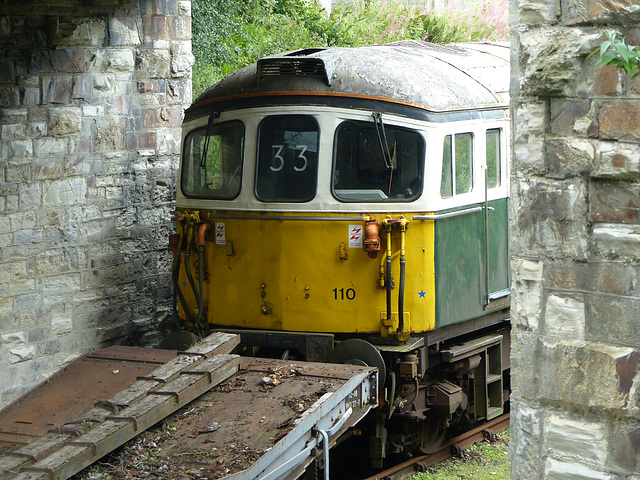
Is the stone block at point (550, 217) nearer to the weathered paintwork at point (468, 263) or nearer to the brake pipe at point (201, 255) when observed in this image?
the weathered paintwork at point (468, 263)

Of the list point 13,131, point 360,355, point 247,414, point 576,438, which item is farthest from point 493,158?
point 576,438

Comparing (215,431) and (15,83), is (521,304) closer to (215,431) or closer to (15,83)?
(215,431)

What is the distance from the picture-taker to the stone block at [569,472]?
2837 mm

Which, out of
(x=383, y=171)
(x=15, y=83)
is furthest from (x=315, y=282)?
(x=15, y=83)

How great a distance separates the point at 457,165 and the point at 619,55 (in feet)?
13.0

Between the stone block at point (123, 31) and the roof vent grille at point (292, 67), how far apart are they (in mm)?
2010

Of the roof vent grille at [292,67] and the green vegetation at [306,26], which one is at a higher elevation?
the green vegetation at [306,26]

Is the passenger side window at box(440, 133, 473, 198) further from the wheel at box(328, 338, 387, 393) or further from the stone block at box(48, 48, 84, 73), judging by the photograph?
the stone block at box(48, 48, 84, 73)

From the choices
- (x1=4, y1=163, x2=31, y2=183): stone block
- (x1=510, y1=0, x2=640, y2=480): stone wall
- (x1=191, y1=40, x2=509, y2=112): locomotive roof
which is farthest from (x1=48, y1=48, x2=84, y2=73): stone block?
(x1=510, y1=0, x2=640, y2=480): stone wall

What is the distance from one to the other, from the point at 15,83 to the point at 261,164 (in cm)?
214

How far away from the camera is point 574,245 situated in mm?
2846

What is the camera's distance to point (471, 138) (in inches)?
261

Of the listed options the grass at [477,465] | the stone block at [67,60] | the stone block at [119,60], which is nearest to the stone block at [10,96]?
the stone block at [67,60]

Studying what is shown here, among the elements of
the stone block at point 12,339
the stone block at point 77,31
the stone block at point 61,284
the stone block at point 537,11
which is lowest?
the stone block at point 12,339
